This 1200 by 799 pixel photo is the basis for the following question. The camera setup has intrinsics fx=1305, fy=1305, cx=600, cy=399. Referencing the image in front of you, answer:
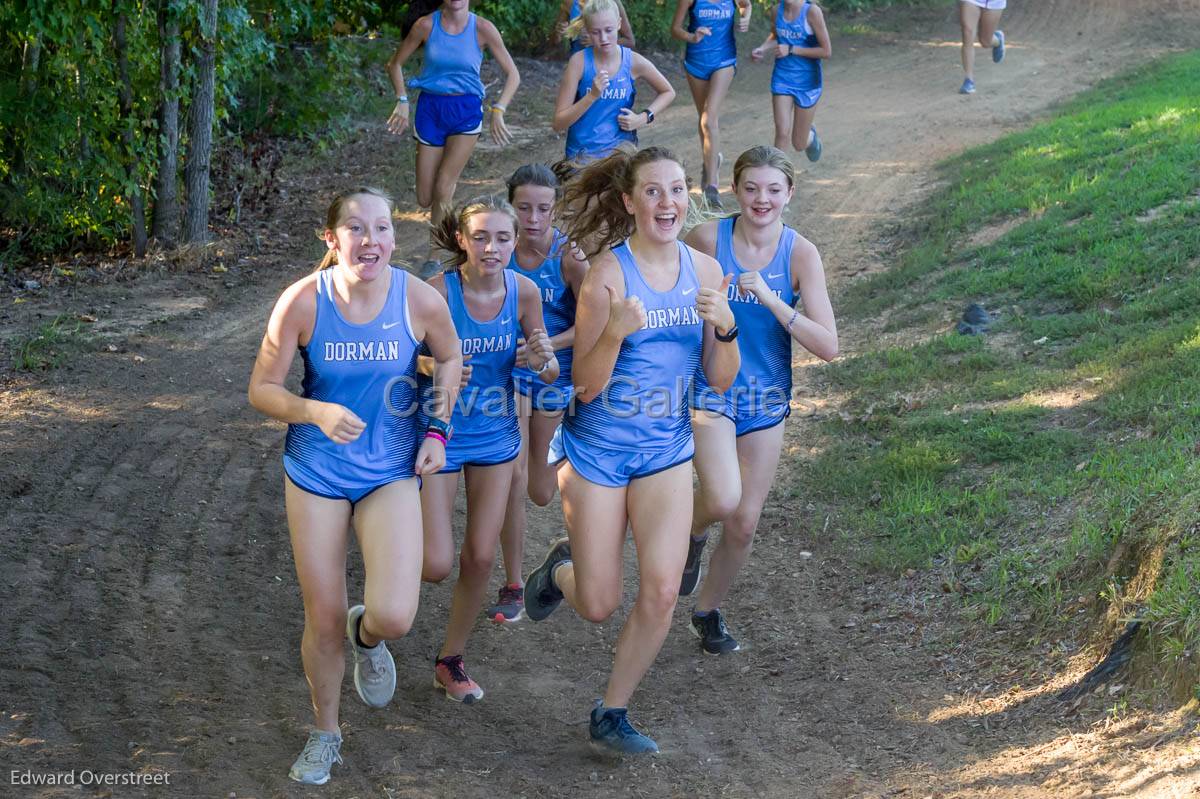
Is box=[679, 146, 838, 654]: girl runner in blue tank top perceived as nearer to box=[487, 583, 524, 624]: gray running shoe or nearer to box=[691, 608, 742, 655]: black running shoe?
box=[691, 608, 742, 655]: black running shoe

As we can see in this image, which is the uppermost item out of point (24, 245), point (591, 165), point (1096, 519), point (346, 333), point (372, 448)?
point (591, 165)

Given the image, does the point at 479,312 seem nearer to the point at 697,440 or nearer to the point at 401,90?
the point at 697,440

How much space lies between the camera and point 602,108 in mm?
8781

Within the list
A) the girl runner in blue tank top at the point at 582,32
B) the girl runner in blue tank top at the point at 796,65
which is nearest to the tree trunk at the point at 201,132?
the girl runner in blue tank top at the point at 582,32

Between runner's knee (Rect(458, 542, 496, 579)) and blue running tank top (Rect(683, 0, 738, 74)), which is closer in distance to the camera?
runner's knee (Rect(458, 542, 496, 579))

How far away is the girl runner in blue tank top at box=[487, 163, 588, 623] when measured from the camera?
5699 mm

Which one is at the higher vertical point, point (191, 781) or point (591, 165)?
point (591, 165)

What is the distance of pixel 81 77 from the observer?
426 inches

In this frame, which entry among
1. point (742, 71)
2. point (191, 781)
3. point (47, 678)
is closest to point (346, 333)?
point (191, 781)

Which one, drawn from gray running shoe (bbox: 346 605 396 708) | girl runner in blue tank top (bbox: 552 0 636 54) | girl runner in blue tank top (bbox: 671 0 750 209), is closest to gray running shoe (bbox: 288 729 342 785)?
gray running shoe (bbox: 346 605 396 708)

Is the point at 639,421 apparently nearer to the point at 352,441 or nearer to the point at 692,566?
the point at 352,441

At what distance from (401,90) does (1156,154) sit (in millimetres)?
6243

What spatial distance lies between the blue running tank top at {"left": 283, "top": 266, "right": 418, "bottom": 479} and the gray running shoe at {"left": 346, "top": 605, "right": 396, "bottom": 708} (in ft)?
1.96

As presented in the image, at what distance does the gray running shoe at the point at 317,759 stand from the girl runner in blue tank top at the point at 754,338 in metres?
1.70
